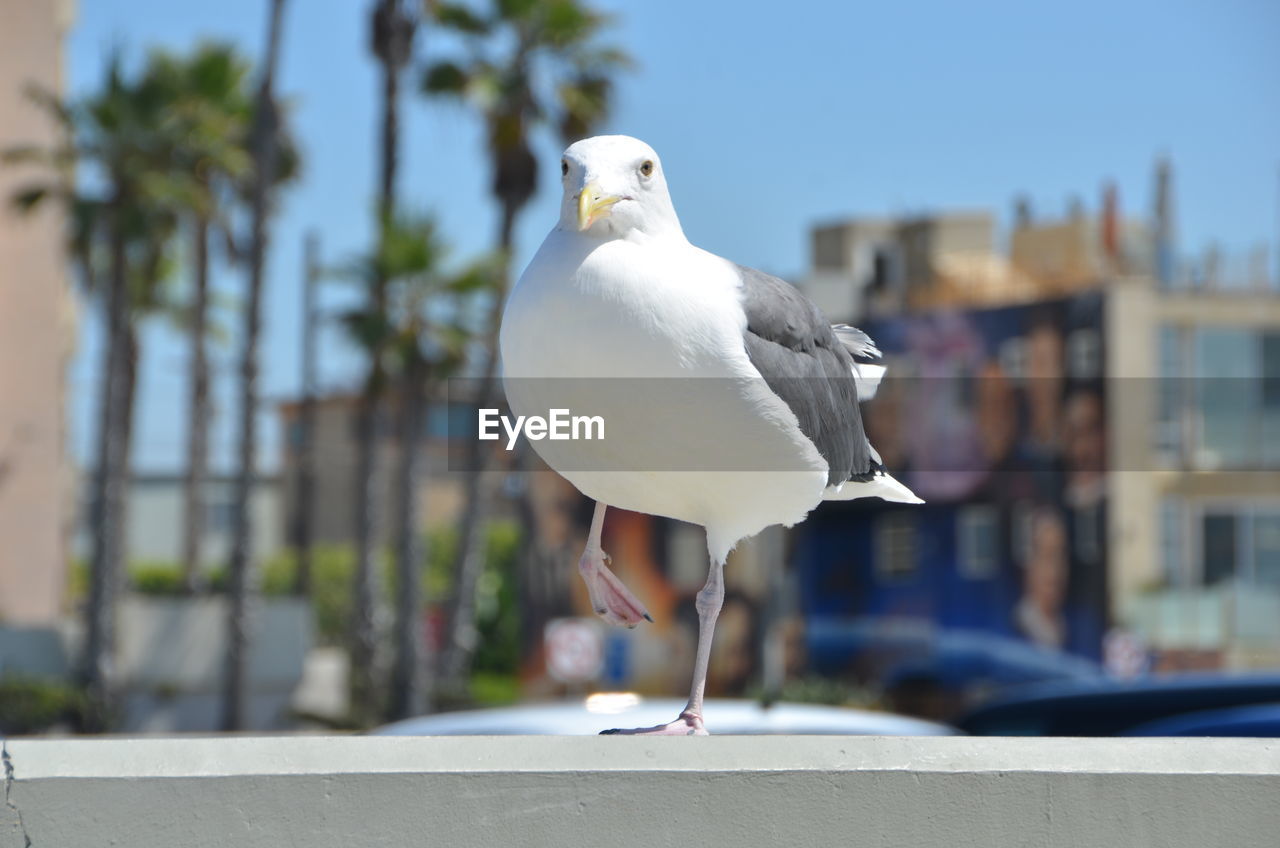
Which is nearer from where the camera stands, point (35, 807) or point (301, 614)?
point (35, 807)

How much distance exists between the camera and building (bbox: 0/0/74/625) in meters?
34.5

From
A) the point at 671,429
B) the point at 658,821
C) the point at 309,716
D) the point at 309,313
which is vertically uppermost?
the point at 309,313

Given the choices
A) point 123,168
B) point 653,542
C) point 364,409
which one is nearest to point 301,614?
point 364,409

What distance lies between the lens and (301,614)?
30.2 m

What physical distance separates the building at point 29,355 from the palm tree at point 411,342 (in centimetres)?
768

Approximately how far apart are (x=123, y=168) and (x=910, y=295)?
1951 centimetres

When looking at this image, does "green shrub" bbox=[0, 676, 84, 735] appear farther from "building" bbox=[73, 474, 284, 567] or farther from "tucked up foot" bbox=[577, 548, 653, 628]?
"building" bbox=[73, 474, 284, 567]

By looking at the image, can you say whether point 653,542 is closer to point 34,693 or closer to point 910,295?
point 910,295

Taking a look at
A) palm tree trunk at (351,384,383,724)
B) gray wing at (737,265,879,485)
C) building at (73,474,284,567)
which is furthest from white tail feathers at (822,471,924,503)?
building at (73,474,284,567)

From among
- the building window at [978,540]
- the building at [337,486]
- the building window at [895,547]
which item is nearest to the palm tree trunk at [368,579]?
the building window at [895,547]

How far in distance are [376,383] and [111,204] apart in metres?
4.82

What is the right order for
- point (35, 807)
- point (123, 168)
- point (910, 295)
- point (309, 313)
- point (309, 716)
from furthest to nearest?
1. point (910, 295)
2. point (309, 313)
3. point (123, 168)
4. point (309, 716)
5. point (35, 807)

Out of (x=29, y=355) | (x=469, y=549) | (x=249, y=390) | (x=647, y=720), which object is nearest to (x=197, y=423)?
(x=29, y=355)

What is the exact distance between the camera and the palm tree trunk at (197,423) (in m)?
33.9
